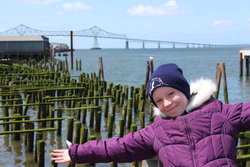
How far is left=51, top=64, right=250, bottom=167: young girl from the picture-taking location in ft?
Answer: 9.48

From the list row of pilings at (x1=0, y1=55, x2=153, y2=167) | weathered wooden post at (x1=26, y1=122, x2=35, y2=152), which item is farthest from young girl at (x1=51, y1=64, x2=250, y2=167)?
weathered wooden post at (x1=26, y1=122, x2=35, y2=152)

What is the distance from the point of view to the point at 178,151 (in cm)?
293

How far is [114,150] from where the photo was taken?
316 cm

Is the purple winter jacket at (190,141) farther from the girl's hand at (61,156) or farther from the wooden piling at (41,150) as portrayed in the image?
the wooden piling at (41,150)

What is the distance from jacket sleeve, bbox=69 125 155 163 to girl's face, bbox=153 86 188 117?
24 centimetres

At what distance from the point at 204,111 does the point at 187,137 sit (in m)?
0.22

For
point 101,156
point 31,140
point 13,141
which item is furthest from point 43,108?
point 101,156

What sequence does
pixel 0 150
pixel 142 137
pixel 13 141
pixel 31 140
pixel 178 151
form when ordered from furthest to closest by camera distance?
pixel 13 141 < pixel 0 150 < pixel 31 140 < pixel 142 137 < pixel 178 151

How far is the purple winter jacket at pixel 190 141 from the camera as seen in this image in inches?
113

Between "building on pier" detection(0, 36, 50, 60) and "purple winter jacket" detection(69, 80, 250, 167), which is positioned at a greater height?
"building on pier" detection(0, 36, 50, 60)

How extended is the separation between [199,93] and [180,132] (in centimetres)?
33

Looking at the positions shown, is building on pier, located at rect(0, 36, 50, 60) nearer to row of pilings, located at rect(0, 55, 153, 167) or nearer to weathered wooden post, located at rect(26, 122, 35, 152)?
row of pilings, located at rect(0, 55, 153, 167)

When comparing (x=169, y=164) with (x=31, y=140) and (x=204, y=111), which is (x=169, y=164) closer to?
(x=204, y=111)

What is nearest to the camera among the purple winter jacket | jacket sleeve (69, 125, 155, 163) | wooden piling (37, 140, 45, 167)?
the purple winter jacket
